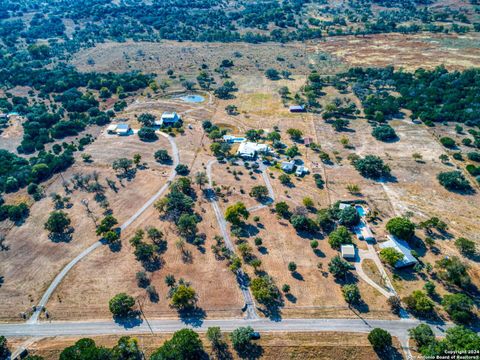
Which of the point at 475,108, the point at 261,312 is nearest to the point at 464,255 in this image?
the point at 261,312

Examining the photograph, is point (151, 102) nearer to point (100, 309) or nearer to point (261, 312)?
point (100, 309)

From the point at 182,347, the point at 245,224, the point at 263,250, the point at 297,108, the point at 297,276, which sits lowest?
the point at 297,276

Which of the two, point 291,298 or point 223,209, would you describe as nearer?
point 291,298

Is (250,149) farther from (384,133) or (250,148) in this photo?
(384,133)

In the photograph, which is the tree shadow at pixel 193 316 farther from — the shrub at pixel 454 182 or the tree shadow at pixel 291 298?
the shrub at pixel 454 182

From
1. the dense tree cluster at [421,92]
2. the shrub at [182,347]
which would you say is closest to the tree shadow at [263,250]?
the shrub at [182,347]

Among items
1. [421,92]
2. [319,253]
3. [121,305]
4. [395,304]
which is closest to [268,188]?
[319,253]

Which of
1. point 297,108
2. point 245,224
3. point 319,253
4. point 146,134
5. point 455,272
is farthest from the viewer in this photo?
point 297,108
